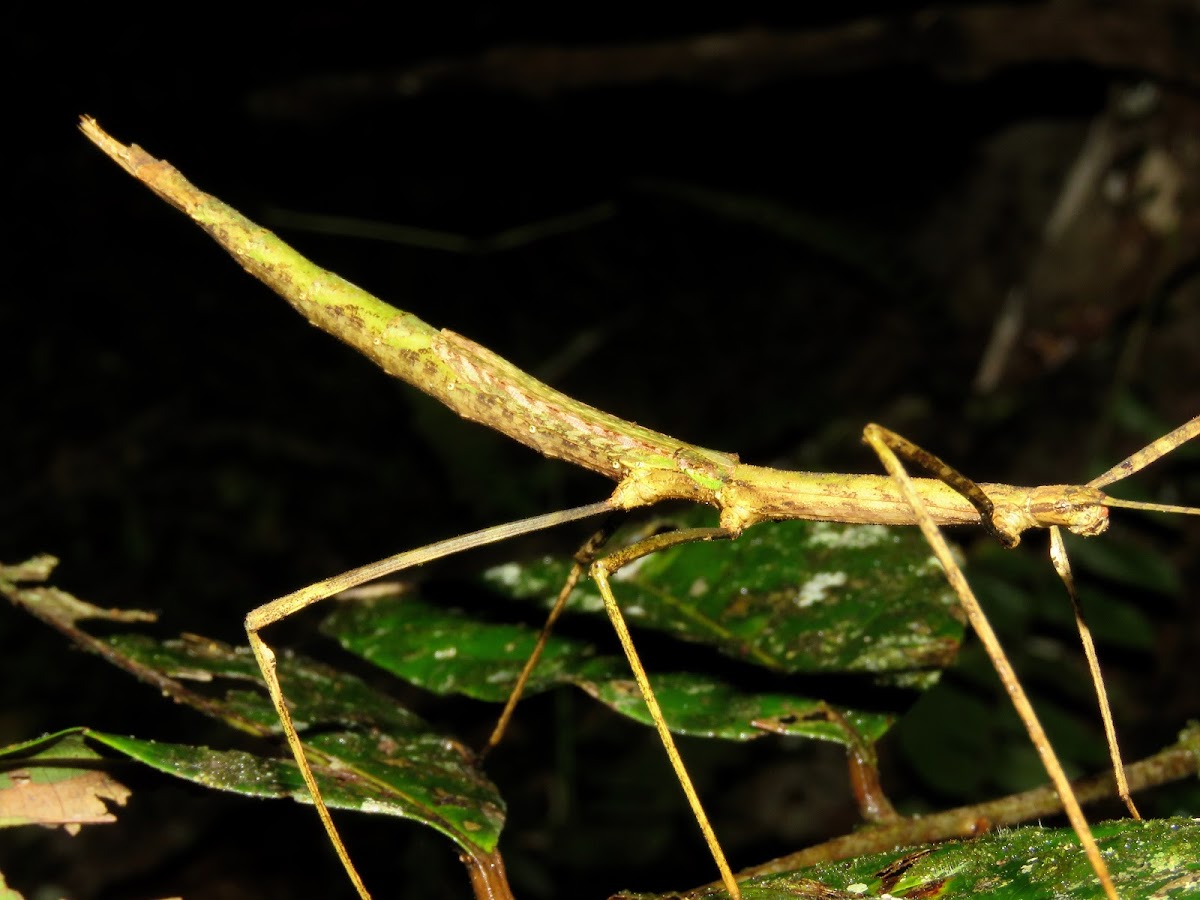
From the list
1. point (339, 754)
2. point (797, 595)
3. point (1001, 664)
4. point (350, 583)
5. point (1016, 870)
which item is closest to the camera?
point (1016, 870)

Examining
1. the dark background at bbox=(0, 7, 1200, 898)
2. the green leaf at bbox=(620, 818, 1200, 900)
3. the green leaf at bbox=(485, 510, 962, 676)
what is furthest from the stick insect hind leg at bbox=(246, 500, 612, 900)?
the dark background at bbox=(0, 7, 1200, 898)

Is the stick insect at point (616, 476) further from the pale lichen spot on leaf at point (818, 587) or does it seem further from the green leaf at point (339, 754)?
the pale lichen spot on leaf at point (818, 587)

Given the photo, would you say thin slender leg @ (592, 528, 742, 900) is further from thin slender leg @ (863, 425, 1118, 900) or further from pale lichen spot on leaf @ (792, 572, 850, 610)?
thin slender leg @ (863, 425, 1118, 900)

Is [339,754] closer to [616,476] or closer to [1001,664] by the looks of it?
[616,476]

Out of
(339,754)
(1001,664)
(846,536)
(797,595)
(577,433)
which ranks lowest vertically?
(1001,664)

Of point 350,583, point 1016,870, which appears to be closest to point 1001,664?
point 1016,870

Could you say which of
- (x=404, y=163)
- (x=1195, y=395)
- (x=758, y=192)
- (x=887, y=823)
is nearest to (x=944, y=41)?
(x=758, y=192)

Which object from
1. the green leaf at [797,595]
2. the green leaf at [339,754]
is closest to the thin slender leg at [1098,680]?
the green leaf at [797,595]

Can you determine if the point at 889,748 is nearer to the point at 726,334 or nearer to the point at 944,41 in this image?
the point at 726,334
